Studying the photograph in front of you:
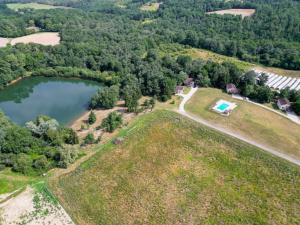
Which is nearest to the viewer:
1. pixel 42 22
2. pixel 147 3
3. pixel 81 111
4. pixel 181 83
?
pixel 81 111

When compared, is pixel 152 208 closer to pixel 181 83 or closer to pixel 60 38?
pixel 181 83

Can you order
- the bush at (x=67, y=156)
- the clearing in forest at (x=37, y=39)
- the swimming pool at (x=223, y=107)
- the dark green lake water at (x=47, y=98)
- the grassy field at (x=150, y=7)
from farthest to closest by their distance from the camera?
1. the grassy field at (x=150, y=7)
2. the clearing in forest at (x=37, y=39)
3. the dark green lake water at (x=47, y=98)
4. the swimming pool at (x=223, y=107)
5. the bush at (x=67, y=156)

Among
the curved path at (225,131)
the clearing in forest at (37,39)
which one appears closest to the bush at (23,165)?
the curved path at (225,131)

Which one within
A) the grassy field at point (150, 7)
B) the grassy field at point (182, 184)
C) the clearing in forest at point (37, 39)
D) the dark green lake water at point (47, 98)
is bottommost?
the dark green lake water at point (47, 98)

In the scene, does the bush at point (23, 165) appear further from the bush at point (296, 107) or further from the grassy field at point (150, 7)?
the grassy field at point (150, 7)

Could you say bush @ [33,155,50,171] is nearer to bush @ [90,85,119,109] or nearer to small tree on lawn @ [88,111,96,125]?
small tree on lawn @ [88,111,96,125]

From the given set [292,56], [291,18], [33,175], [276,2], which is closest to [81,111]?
[33,175]

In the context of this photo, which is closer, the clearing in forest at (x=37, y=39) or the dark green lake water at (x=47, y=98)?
the dark green lake water at (x=47, y=98)
